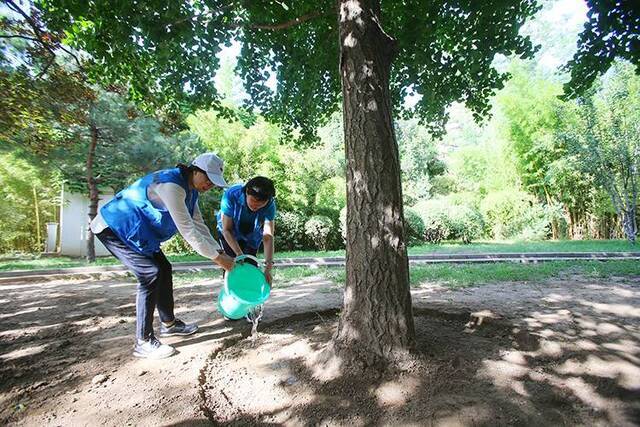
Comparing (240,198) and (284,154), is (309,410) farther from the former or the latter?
(284,154)

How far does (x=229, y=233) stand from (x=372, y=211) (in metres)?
1.60

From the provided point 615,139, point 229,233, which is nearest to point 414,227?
point 615,139

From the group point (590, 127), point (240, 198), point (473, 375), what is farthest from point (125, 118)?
point (590, 127)

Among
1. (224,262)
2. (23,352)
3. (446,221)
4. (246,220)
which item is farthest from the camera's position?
(446,221)

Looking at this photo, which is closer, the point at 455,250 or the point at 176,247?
the point at 455,250

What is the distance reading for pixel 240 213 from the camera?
139 inches

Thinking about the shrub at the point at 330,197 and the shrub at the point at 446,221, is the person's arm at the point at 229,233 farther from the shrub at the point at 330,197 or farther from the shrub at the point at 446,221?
the shrub at the point at 446,221

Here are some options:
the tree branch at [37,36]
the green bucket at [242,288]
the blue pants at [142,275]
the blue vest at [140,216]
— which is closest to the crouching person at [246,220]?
the green bucket at [242,288]

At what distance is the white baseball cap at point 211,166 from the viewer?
2773mm

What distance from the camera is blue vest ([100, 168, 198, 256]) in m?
2.72

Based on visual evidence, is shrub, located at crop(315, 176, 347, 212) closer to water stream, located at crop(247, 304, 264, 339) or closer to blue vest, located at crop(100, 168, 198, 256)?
water stream, located at crop(247, 304, 264, 339)

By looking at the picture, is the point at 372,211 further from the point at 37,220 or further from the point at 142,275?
the point at 37,220

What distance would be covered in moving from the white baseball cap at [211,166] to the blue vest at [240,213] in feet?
1.98

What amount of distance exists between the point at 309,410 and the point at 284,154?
528 inches
